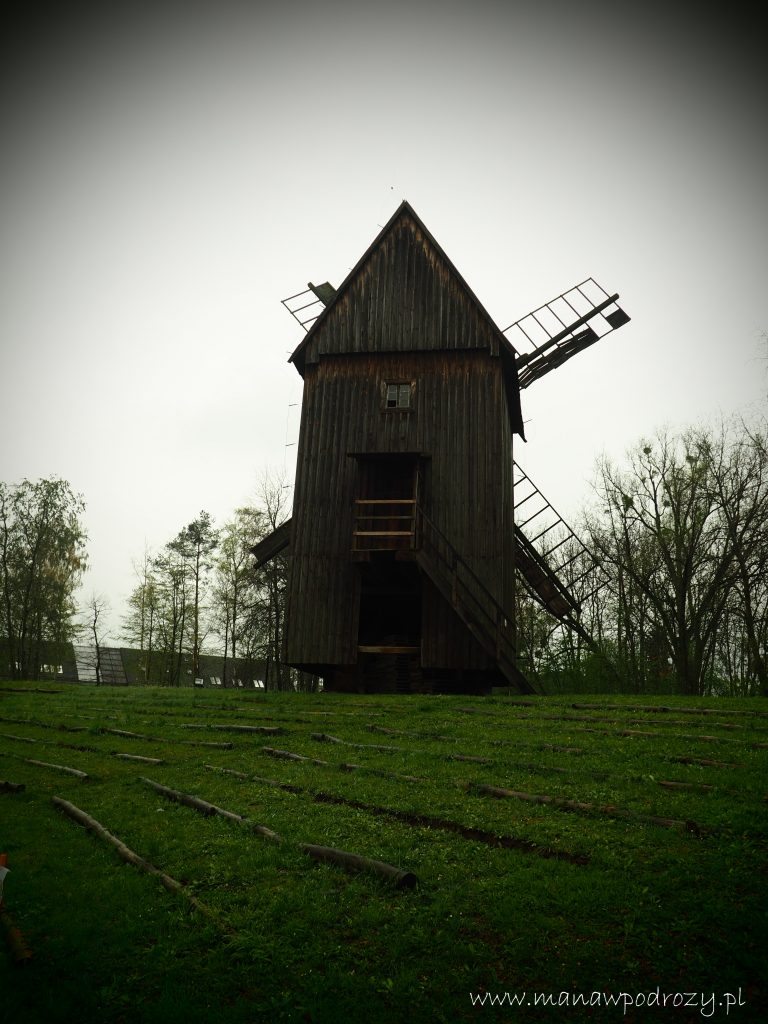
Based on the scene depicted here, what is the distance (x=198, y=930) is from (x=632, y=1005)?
3.81 m

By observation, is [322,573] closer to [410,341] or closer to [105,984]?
[410,341]

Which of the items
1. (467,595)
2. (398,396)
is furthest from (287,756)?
(398,396)

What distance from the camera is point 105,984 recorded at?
19.4ft

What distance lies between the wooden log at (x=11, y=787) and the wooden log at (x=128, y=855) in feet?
3.22

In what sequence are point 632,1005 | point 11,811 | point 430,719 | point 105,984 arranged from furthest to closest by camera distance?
point 430,719
point 11,811
point 105,984
point 632,1005

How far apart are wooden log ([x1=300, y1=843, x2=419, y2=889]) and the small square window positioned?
16.6m

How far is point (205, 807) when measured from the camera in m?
9.80

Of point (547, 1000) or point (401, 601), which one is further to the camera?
point (401, 601)

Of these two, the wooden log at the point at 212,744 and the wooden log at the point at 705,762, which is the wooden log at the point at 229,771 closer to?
the wooden log at the point at 212,744

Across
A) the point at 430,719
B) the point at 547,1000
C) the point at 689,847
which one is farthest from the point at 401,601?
the point at 547,1000

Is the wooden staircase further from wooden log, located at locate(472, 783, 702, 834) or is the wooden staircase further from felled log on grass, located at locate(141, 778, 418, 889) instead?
felled log on grass, located at locate(141, 778, 418, 889)

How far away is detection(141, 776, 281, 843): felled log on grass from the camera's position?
864 centimetres

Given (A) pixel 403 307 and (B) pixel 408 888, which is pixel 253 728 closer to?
(B) pixel 408 888

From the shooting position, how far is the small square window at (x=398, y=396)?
75.2 ft
